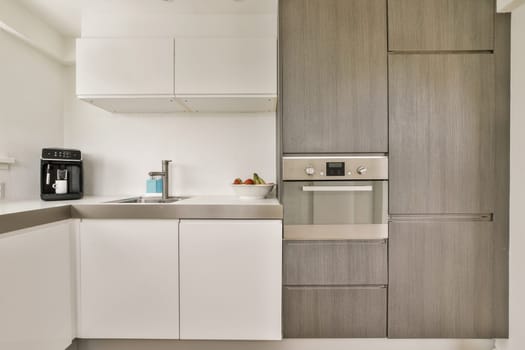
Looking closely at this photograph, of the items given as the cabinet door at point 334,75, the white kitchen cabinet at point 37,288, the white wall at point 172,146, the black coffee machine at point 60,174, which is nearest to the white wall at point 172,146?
the white wall at point 172,146

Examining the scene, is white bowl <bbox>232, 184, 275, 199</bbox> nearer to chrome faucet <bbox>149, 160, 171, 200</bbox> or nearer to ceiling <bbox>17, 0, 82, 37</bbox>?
chrome faucet <bbox>149, 160, 171, 200</bbox>

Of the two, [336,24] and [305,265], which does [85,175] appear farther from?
[336,24]

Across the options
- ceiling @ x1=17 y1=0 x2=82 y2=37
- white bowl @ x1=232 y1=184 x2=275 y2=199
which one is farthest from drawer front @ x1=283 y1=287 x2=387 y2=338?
ceiling @ x1=17 y1=0 x2=82 y2=37

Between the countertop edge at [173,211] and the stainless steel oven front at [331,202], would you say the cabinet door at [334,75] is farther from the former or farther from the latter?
the countertop edge at [173,211]

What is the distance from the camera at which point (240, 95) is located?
1.88 metres

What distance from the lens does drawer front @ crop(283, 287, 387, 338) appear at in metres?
1.63

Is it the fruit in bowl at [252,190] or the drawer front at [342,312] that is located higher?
the fruit in bowl at [252,190]

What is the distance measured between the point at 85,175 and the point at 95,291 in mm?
999

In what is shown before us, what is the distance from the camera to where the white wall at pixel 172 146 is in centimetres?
225

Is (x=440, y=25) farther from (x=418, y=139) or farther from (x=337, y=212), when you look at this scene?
(x=337, y=212)

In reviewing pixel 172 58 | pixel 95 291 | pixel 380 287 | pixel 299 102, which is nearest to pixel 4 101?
pixel 172 58

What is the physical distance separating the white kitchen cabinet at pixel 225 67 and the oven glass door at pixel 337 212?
26.8 inches

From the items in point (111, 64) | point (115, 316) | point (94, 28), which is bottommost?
point (115, 316)
